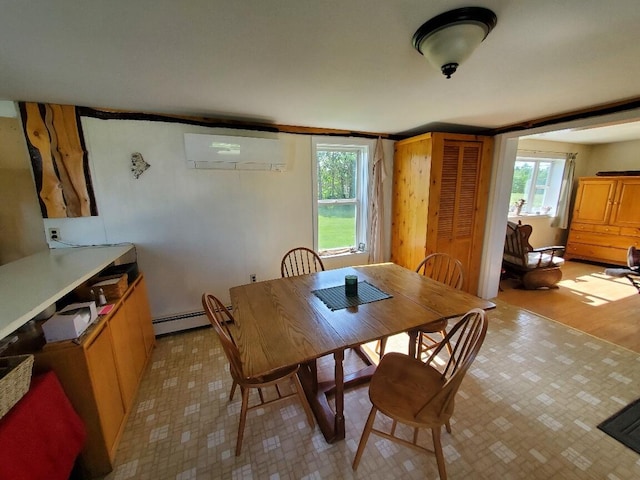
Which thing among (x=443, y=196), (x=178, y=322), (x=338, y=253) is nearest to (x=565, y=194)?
(x=443, y=196)

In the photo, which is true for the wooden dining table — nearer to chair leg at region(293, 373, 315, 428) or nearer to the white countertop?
chair leg at region(293, 373, 315, 428)

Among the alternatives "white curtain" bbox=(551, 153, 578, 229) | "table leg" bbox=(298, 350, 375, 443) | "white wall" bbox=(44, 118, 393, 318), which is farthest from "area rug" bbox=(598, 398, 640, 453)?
"white curtain" bbox=(551, 153, 578, 229)

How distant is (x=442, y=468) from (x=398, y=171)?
2847 mm

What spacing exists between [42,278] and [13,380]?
655mm

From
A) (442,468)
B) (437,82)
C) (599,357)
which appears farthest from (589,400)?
(437,82)

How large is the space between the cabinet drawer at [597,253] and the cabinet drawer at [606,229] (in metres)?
0.28

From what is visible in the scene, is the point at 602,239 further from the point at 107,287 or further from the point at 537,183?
the point at 107,287

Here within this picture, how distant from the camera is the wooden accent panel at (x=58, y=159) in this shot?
1914mm

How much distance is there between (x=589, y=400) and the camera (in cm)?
169

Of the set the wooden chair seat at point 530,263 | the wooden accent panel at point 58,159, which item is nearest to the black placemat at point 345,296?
the wooden accent panel at point 58,159

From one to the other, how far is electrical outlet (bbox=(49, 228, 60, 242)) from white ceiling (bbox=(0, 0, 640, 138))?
0.99m

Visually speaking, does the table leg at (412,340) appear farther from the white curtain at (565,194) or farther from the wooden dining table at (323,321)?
the white curtain at (565,194)

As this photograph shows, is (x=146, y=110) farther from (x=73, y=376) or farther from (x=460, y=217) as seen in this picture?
(x=460, y=217)

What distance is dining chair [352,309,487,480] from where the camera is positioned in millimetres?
1091
